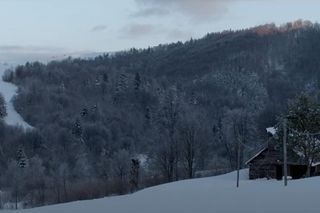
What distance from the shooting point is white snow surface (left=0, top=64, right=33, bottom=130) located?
140475 mm

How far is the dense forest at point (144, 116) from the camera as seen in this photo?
77688 mm

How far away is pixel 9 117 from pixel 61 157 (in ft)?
96.2

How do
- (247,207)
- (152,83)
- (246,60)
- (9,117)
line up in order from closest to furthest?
(247,207) < (9,117) < (152,83) < (246,60)

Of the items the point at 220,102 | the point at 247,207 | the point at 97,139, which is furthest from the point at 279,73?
the point at 247,207

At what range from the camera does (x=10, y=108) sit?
15175 cm

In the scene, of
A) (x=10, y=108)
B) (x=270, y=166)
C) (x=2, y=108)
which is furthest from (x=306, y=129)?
(x=10, y=108)

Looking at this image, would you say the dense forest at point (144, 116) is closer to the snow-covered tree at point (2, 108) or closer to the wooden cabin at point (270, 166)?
the snow-covered tree at point (2, 108)

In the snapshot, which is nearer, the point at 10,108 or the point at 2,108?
the point at 2,108

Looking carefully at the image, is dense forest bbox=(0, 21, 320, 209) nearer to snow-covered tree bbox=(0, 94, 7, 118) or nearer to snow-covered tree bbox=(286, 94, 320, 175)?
snow-covered tree bbox=(0, 94, 7, 118)

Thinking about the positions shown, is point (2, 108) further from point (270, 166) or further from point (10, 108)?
point (270, 166)

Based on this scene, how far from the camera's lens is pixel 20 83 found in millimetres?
169000

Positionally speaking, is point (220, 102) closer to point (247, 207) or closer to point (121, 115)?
point (121, 115)

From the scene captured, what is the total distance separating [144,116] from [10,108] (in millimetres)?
33137

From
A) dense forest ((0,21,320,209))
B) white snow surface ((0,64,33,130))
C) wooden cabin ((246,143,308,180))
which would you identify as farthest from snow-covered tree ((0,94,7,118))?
wooden cabin ((246,143,308,180))
